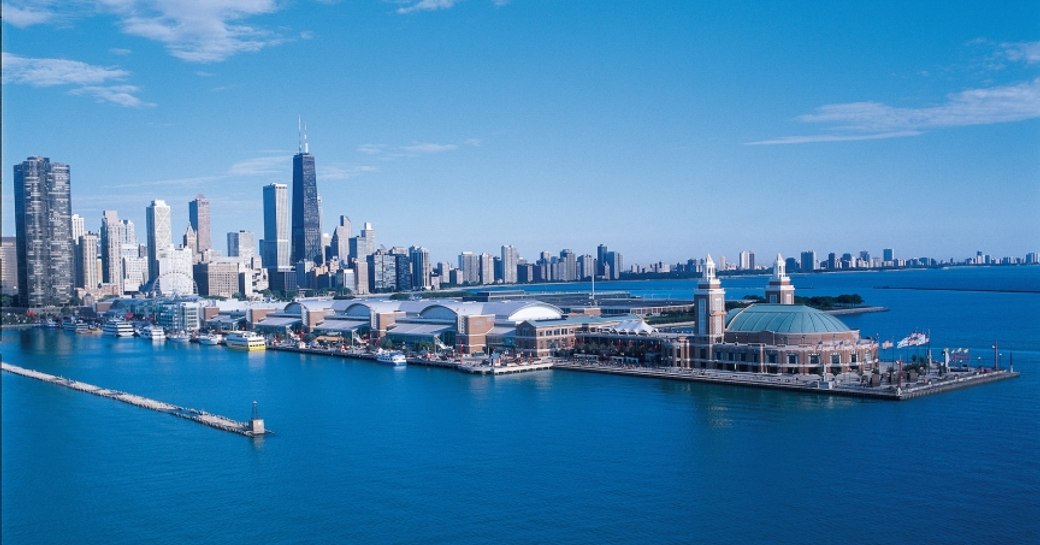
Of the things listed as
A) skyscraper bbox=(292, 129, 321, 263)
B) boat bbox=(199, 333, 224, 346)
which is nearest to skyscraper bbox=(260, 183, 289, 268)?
skyscraper bbox=(292, 129, 321, 263)

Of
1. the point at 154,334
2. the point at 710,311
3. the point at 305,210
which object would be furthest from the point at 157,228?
the point at 710,311

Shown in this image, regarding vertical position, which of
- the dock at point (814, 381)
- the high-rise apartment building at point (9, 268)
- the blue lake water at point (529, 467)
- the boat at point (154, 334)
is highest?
the high-rise apartment building at point (9, 268)

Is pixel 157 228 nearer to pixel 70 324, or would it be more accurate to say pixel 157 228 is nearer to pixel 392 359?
Result: pixel 70 324

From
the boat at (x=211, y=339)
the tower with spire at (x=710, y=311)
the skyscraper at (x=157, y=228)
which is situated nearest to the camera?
the tower with spire at (x=710, y=311)

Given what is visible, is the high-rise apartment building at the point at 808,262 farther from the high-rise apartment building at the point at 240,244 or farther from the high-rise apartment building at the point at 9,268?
the high-rise apartment building at the point at 9,268

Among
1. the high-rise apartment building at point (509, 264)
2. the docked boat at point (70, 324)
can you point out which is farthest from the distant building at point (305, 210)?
the docked boat at point (70, 324)

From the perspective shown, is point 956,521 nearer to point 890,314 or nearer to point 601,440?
point 601,440

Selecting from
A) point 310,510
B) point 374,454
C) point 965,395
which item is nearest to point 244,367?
point 374,454
